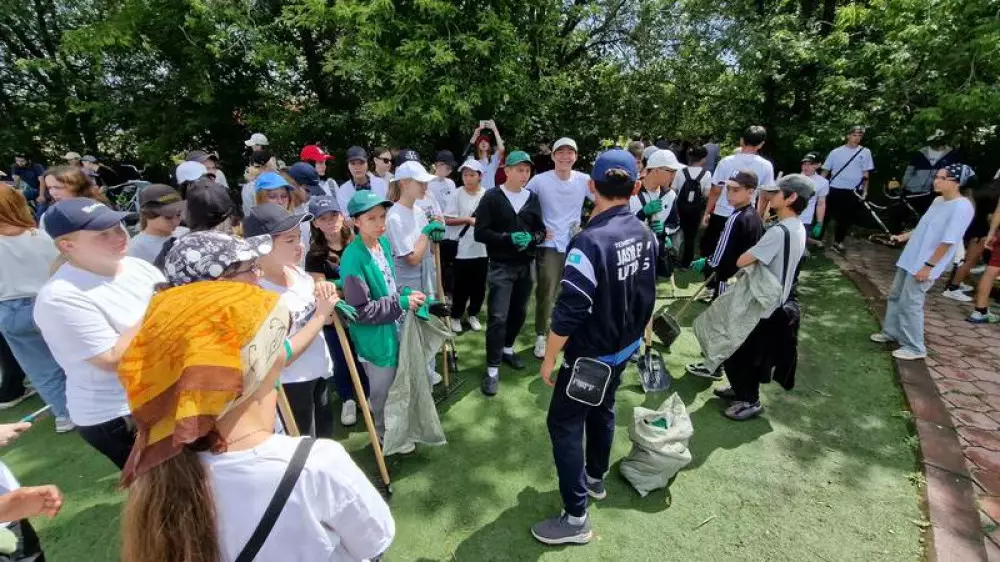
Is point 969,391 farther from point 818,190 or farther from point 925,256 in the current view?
point 818,190

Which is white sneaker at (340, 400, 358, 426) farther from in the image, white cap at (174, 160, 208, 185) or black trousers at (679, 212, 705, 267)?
black trousers at (679, 212, 705, 267)

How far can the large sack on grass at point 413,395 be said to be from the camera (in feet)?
10.7

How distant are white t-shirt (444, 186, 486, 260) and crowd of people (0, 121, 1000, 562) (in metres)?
0.02

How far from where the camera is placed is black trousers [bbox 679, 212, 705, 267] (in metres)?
7.70

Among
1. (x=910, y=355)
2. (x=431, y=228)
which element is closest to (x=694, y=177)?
(x=910, y=355)

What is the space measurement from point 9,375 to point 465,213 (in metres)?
4.57

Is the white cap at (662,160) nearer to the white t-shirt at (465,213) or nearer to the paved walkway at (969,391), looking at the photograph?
the white t-shirt at (465,213)

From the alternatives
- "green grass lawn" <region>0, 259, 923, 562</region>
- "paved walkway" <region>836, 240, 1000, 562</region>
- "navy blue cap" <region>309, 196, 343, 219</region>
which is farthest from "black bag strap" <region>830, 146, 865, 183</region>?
"navy blue cap" <region>309, 196, 343, 219</region>

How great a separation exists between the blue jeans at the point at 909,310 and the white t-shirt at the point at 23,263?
24.9ft

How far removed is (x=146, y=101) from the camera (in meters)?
11.3

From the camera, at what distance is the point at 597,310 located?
104 inches

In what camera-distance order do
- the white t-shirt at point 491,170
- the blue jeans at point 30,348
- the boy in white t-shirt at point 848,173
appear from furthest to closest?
the boy in white t-shirt at point 848,173
the white t-shirt at point 491,170
the blue jeans at point 30,348

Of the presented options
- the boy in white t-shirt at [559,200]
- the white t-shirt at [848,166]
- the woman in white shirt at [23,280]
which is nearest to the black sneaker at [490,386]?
the boy in white t-shirt at [559,200]

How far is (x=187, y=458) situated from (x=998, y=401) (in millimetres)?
6178
